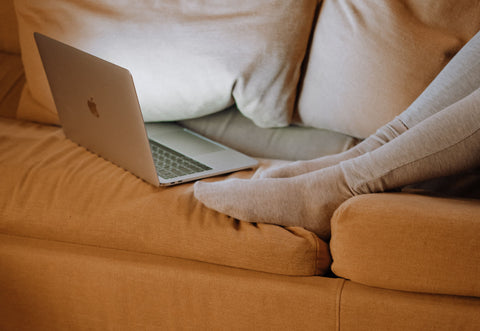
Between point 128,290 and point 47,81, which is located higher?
point 47,81

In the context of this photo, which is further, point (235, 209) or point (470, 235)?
point (235, 209)

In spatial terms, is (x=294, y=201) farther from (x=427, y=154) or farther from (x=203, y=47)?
(x=203, y=47)

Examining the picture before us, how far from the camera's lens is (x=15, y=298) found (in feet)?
3.69

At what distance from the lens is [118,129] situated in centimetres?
111

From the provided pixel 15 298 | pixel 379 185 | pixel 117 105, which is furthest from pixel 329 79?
pixel 15 298

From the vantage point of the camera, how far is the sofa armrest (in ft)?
2.78

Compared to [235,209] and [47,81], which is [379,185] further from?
[47,81]

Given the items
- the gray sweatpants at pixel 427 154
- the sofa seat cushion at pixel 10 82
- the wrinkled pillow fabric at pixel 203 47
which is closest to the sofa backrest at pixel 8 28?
Answer: the sofa seat cushion at pixel 10 82

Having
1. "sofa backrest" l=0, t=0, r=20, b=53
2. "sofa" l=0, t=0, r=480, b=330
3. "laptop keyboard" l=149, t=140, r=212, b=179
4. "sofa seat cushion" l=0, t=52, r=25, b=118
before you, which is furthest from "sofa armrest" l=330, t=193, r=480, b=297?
"sofa backrest" l=0, t=0, r=20, b=53

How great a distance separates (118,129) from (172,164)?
6.8 inches

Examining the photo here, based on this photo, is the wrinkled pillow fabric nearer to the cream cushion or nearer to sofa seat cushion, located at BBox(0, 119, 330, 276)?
the cream cushion

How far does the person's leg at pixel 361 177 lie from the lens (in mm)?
909

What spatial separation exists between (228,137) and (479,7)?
2.34ft

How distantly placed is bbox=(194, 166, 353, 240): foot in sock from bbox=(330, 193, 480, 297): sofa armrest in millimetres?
68
